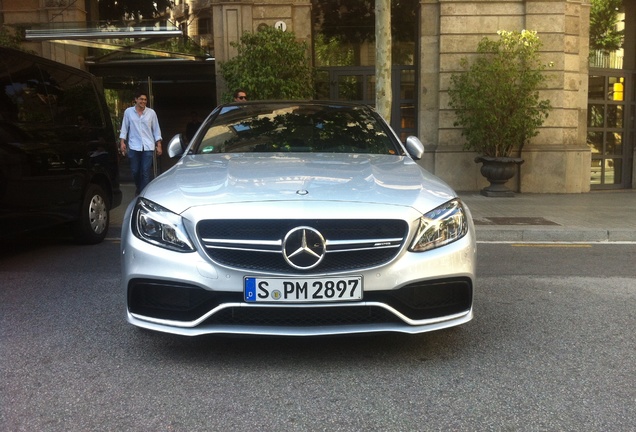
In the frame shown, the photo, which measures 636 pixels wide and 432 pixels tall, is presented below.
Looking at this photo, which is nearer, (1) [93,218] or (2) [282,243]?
(2) [282,243]

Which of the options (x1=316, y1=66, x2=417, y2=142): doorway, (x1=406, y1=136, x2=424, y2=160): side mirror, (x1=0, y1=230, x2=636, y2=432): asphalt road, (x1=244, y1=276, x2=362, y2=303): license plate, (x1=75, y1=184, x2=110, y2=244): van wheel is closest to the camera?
(x1=0, y1=230, x2=636, y2=432): asphalt road

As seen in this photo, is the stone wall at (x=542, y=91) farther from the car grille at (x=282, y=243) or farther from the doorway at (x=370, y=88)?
the car grille at (x=282, y=243)

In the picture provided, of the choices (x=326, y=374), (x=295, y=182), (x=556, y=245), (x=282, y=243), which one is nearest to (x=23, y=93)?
(x=295, y=182)

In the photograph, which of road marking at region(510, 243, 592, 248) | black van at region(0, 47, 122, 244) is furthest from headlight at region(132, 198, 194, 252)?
road marking at region(510, 243, 592, 248)

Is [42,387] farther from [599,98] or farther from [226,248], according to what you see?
[599,98]

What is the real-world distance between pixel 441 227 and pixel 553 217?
652 cm

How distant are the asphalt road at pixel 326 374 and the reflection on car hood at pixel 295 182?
801 mm

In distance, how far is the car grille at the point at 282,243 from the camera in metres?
3.29

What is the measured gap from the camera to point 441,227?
3500mm

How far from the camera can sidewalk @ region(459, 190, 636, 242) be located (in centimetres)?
815

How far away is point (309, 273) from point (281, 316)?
0.88ft

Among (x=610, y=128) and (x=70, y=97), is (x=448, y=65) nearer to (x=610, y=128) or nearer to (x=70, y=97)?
(x=610, y=128)

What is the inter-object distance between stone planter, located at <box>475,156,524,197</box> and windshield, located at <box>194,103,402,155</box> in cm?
742

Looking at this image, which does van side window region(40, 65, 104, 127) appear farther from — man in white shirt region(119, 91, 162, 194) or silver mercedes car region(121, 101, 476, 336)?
silver mercedes car region(121, 101, 476, 336)
